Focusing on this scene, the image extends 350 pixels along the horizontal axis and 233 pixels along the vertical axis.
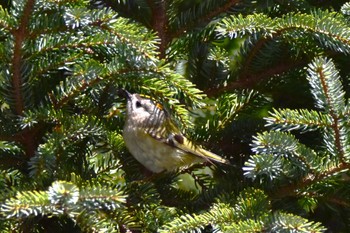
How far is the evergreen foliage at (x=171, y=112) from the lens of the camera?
209 cm

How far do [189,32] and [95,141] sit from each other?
58cm

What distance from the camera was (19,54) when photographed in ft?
7.09

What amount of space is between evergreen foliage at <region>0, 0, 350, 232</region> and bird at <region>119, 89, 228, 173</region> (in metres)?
0.05

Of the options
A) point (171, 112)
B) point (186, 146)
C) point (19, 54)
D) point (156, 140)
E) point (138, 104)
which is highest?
point (19, 54)

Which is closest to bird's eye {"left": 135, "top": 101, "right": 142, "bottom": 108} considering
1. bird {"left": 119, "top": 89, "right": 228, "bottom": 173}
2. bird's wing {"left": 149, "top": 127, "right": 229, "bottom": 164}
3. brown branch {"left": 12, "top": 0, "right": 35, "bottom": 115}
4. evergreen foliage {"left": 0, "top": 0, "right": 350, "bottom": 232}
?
bird {"left": 119, "top": 89, "right": 228, "bottom": 173}

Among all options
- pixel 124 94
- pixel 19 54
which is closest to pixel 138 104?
pixel 124 94

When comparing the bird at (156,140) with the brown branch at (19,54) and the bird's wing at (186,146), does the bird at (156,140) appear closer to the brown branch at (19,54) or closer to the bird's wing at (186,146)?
the bird's wing at (186,146)

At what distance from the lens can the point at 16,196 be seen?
74.5 inches

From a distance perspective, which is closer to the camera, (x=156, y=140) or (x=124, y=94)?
(x=124, y=94)

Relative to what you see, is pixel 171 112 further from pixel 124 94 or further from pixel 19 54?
pixel 19 54

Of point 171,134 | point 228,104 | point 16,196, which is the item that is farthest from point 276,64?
point 16,196

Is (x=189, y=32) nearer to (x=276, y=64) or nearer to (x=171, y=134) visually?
(x=276, y=64)

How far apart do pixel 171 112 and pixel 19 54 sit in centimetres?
57

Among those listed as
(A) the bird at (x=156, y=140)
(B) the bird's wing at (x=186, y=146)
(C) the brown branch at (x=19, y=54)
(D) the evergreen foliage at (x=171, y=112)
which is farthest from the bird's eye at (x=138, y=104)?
(C) the brown branch at (x=19, y=54)
